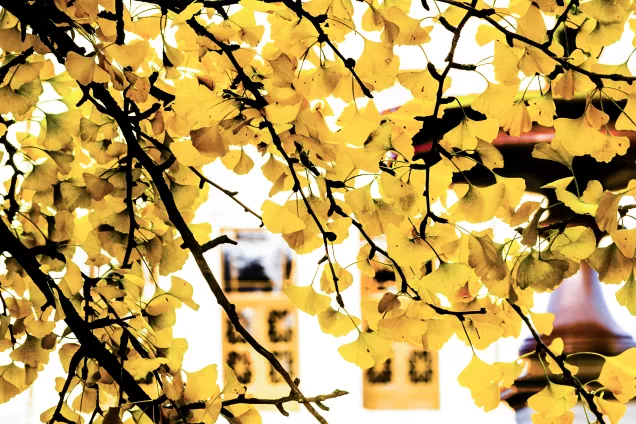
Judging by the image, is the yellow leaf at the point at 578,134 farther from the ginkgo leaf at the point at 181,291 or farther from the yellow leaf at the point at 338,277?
the ginkgo leaf at the point at 181,291

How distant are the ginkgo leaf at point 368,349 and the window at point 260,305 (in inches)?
80.3

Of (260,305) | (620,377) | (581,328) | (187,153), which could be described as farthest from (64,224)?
(260,305)

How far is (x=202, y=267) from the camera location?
0.42 metres

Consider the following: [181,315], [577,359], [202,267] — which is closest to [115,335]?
[202,267]

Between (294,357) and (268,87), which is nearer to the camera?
(268,87)

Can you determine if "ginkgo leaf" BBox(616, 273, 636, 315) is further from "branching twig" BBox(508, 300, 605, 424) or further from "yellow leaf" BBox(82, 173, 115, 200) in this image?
"yellow leaf" BBox(82, 173, 115, 200)

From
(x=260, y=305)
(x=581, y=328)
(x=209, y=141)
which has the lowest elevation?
(x=209, y=141)

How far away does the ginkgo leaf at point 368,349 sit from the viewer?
404 millimetres

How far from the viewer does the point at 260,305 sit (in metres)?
2.52

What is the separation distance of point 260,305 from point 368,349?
7.03 ft

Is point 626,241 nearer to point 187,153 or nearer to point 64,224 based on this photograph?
point 187,153

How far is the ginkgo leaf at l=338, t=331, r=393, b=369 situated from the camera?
0.40 meters

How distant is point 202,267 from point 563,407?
9.0 inches

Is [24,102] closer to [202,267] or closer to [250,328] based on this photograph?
[202,267]
